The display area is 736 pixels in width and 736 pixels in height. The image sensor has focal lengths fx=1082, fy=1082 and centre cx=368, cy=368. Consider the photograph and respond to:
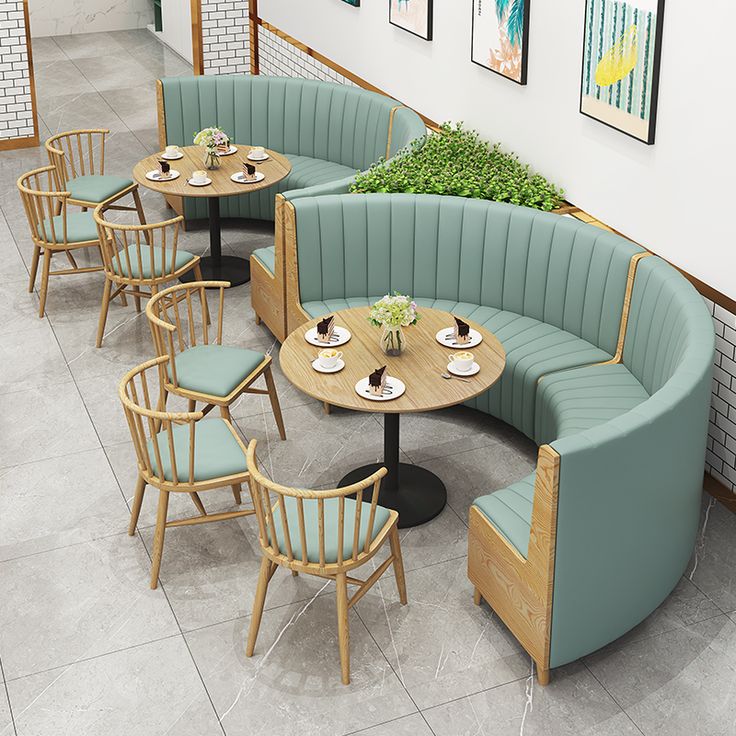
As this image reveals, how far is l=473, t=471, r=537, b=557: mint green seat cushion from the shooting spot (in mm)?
4066

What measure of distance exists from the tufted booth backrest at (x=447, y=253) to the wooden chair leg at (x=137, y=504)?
1.71 metres

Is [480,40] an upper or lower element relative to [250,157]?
upper

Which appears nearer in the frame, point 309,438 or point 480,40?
point 309,438

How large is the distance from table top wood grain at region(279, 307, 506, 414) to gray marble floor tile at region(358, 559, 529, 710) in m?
0.76

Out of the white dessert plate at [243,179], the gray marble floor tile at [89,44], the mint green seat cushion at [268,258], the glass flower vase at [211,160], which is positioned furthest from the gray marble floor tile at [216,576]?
the gray marble floor tile at [89,44]

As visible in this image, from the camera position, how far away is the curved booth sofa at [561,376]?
3822mm

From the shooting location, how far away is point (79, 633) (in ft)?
14.1

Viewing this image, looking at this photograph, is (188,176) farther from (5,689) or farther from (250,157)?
(5,689)

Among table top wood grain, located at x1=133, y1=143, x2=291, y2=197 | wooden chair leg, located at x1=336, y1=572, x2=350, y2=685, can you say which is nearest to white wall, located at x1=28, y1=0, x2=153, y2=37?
table top wood grain, located at x1=133, y1=143, x2=291, y2=197

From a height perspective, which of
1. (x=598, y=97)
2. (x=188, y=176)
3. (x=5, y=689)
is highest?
(x=598, y=97)

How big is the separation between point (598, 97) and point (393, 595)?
2.73m

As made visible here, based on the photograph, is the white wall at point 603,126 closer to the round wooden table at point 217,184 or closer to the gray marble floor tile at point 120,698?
the round wooden table at point 217,184

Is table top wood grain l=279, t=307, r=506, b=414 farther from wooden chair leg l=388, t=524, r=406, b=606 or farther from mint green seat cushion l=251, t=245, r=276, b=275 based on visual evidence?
mint green seat cushion l=251, t=245, r=276, b=275

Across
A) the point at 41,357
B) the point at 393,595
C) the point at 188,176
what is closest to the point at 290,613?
the point at 393,595
